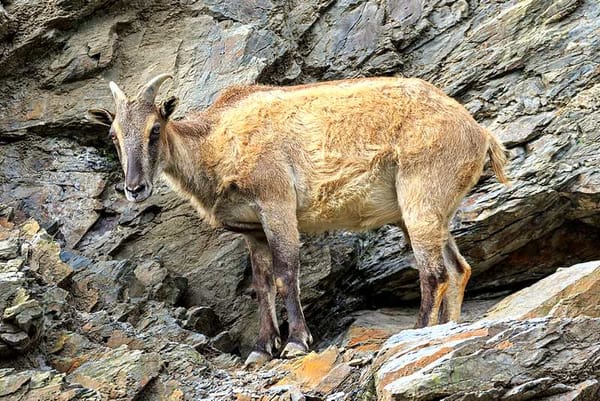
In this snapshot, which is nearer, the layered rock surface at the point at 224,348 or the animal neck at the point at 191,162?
the layered rock surface at the point at 224,348

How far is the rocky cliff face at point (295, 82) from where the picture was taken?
35.0 feet

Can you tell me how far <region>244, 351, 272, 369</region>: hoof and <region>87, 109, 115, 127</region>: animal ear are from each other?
3098mm

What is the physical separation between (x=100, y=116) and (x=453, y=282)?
442 centimetres

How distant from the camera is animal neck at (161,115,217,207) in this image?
993 centimetres

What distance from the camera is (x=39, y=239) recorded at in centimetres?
953

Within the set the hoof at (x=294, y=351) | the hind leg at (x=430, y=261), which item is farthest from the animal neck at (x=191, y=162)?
the hind leg at (x=430, y=261)

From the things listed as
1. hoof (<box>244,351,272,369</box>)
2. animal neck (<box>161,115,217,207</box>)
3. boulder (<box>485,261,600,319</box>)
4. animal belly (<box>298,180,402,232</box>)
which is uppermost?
boulder (<box>485,261,600,319</box>)

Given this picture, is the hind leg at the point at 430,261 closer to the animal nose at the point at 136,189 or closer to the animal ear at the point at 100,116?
the animal nose at the point at 136,189

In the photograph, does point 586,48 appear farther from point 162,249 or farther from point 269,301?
point 162,249

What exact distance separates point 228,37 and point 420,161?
3.97m

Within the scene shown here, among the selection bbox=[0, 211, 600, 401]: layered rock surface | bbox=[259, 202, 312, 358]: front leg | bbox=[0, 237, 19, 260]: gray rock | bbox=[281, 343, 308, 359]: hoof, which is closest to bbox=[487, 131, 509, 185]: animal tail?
bbox=[0, 211, 600, 401]: layered rock surface

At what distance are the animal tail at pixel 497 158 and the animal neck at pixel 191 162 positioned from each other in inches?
124

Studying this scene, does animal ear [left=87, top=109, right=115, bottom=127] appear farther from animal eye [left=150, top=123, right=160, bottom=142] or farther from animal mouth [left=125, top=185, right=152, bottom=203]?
animal mouth [left=125, top=185, right=152, bottom=203]

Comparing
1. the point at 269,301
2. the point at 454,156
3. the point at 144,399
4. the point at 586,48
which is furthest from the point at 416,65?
the point at 144,399
